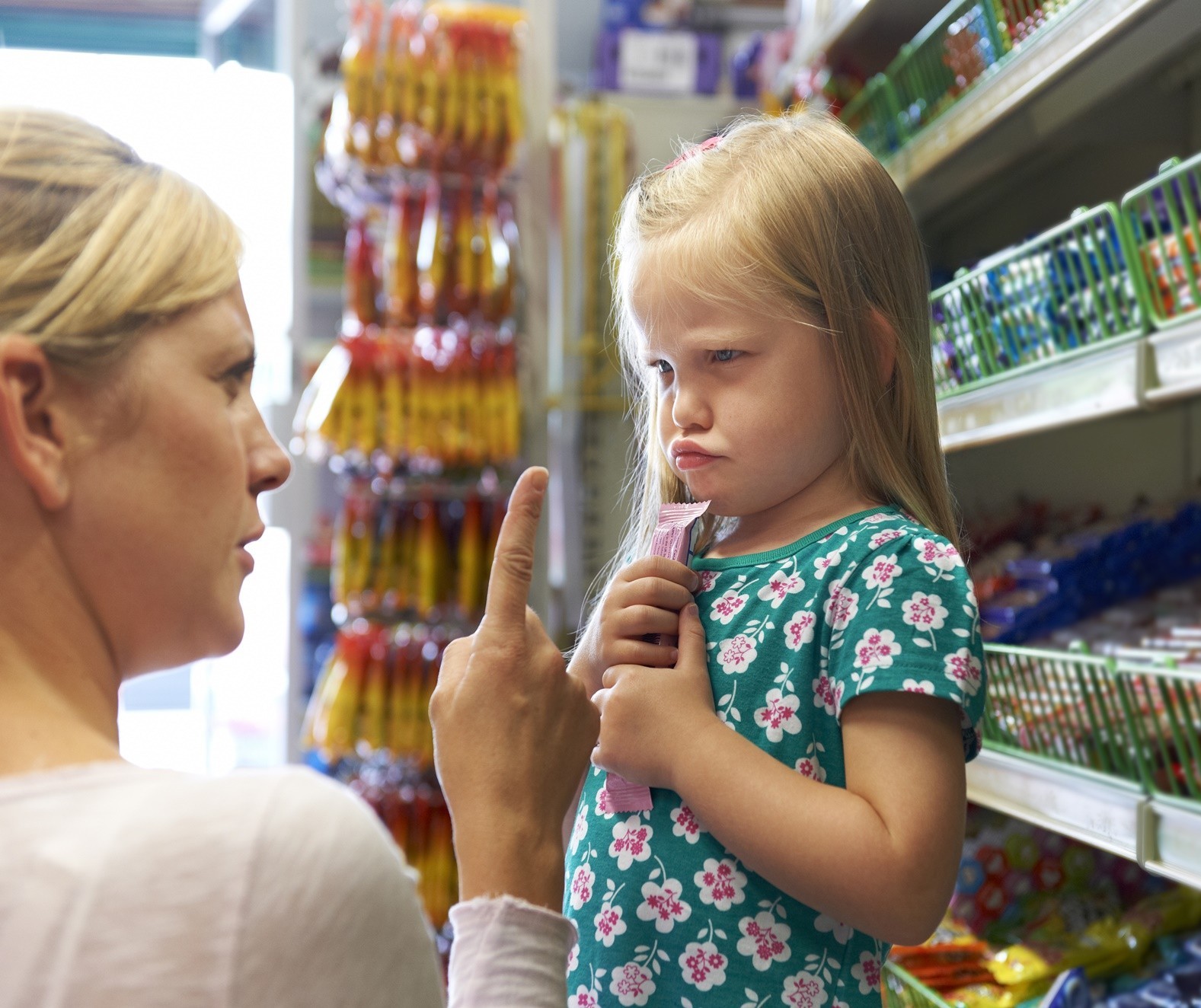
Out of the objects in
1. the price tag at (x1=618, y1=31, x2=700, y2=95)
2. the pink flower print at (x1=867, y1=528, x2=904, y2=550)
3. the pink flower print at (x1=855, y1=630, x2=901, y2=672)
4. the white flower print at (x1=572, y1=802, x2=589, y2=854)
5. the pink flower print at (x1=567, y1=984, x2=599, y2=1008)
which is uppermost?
the price tag at (x1=618, y1=31, x2=700, y2=95)

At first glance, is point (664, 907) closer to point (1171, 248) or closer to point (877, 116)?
point (1171, 248)

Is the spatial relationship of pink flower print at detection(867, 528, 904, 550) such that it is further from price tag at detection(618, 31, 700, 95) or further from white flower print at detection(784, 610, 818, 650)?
price tag at detection(618, 31, 700, 95)

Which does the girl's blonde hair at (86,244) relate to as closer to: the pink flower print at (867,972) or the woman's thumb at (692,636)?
the woman's thumb at (692,636)

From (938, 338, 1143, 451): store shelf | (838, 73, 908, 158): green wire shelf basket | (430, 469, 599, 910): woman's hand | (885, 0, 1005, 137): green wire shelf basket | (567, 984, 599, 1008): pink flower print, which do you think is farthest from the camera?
(838, 73, 908, 158): green wire shelf basket

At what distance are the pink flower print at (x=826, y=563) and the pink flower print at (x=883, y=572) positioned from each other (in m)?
0.04

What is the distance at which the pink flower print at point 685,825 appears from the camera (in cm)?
97

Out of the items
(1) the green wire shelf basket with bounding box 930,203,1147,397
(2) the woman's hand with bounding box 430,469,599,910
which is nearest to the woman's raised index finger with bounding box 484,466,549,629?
(2) the woman's hand with bounding box 430,469,599,910

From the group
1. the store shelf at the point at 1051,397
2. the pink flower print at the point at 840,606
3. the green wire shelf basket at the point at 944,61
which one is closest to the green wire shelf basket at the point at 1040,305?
the store shelf at the point at 1051,397

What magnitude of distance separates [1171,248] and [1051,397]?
25 centimetres

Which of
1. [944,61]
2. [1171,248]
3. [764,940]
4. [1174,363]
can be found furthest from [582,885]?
[944,61]

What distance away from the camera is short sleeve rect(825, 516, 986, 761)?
2.88ft

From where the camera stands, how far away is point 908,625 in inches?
35.5

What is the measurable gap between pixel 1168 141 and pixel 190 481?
1858mm

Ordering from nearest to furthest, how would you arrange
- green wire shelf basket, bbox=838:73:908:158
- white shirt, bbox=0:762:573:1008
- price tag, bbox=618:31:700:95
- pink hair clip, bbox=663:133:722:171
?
white shirt, bbox=0:762:573:1008
pink hair clip, bbox=663:133:722:171
green wire shelf basket, bbox=838:73:908:158
price tag, bbox=618:31:700:95
